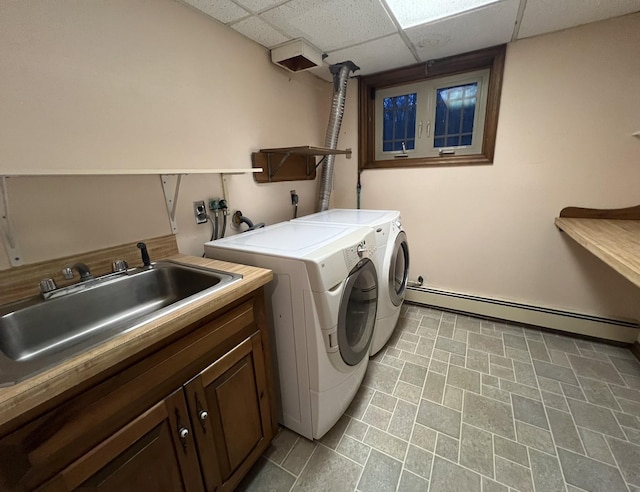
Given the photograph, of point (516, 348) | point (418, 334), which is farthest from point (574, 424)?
point (418, 334)

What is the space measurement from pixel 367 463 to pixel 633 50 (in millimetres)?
2721

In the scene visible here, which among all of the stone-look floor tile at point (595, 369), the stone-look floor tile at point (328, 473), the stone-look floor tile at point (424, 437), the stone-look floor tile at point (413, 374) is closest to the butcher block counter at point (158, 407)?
the stone-look floor tile at point (328, 473)

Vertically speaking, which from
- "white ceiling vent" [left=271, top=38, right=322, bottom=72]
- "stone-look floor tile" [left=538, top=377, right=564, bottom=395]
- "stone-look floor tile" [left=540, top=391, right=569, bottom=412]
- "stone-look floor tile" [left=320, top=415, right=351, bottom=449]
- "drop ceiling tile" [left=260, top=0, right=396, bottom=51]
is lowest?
"stone-look floor tile" [left=320, top=415, right=351, bottom=449]

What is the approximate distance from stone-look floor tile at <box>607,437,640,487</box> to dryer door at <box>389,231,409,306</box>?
1187 mm

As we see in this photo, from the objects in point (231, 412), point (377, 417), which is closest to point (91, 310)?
point (231, 412)

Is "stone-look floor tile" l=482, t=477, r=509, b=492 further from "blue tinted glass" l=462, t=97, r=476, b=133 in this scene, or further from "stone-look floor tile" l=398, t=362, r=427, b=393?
"blue tinted glass" l=462, t=97, r=476, b=133

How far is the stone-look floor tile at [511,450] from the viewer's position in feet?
4.01

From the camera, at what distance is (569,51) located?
1.75 metres

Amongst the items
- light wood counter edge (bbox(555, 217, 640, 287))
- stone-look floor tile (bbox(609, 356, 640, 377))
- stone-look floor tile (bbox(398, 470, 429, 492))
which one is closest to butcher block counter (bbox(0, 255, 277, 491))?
stone-look floor tile (bbox(398, 470, 429, 492))

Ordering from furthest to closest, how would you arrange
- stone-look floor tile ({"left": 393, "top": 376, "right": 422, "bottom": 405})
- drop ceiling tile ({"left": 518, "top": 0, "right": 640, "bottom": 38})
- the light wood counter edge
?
stone-look floor tile ({"left": 393, "top": 376, "right": 422, "bottom": 405}) → drop ceiling tile ({"left": 518, "top": 0, "right": 640, "bottom": 38}) → the light wood counter edge

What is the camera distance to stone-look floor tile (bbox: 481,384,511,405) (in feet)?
5.03

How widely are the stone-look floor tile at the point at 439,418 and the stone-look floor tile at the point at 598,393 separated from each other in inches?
30.3

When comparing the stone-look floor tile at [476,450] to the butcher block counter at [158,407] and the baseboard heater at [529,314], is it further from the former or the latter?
the baseboard heater at [529,314]

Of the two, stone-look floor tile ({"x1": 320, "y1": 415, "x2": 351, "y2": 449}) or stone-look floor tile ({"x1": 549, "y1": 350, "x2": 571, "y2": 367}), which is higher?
stone-look floor tile ({"x1": 549, "y1": 350, "x2": 571, "y2": 367})
